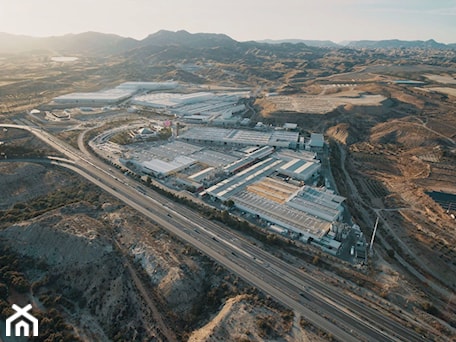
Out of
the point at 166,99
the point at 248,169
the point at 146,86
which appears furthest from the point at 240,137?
the point at 146,86

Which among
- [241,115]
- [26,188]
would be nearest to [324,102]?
[241,115]

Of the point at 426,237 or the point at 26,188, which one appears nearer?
the point at 426,237

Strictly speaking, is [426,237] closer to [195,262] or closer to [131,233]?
[195,262]

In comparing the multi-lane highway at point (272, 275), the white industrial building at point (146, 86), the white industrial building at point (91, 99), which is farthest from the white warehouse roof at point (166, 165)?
the white industrial building at point (146, 86)

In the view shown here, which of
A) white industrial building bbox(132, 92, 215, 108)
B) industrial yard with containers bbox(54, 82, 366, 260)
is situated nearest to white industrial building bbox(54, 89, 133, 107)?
white industrial building bbox(132, 92, 215, 108)

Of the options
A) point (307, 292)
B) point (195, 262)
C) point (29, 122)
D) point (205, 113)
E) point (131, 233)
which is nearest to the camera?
point (307, 292)

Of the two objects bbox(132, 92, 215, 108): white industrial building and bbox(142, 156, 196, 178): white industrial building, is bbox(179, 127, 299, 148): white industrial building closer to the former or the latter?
bbox(142, 156, 196, 178): white industrial building

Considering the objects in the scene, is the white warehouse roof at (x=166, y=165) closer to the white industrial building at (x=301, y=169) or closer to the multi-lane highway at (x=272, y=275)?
the multi-lane highway at (x=272, y=275)
